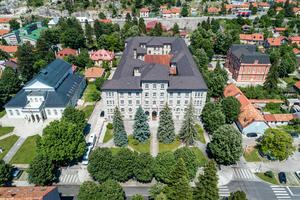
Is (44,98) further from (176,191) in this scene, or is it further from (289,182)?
(289,182)

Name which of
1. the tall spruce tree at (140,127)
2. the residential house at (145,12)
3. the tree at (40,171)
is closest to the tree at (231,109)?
the tall spruce tree at (140,127)

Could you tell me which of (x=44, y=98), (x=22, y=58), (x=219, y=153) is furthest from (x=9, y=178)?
(x=22, y=58)

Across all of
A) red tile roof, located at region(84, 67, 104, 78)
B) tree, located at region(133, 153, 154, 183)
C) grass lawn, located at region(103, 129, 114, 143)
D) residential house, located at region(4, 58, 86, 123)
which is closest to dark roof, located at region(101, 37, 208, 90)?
grass lawn, located at region(103, 129, 114, 143)

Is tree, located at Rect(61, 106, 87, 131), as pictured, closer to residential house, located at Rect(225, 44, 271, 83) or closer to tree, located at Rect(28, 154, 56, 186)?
tree, located at Rect(28, 154, 56, 186)

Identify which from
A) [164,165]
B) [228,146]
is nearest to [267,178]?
[228,146]

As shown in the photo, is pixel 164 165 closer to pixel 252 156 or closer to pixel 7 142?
pixel 252 156

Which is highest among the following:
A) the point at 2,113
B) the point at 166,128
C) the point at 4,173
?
the point at 166,128

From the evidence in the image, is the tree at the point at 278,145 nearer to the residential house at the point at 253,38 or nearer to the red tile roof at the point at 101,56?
the red tile roof at the point at 101,56
